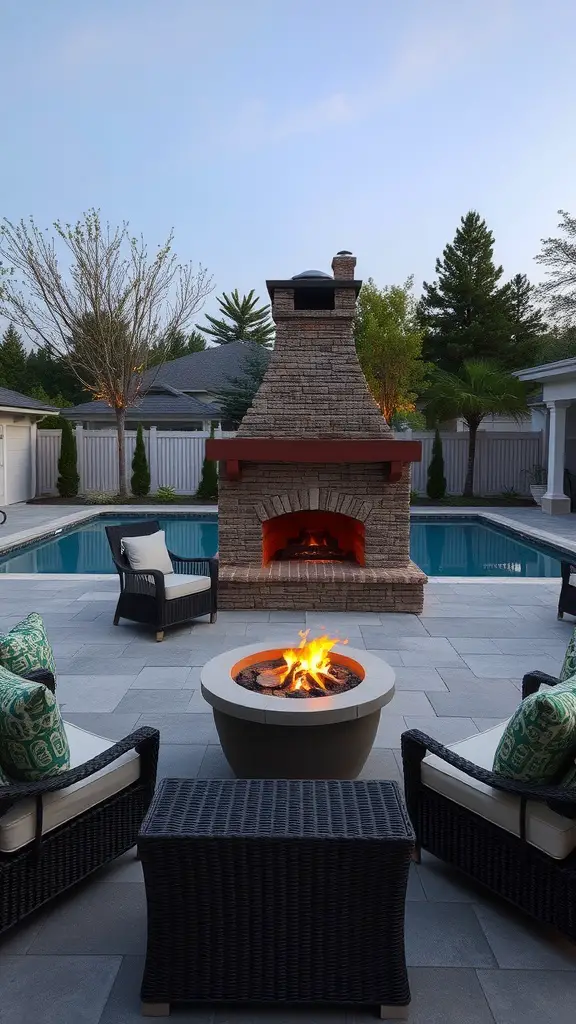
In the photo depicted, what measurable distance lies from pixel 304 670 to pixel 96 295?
15750 millimetres

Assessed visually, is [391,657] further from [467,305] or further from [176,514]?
[467,305]

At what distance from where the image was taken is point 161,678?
494cm

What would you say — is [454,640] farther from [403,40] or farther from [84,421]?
[84,421]

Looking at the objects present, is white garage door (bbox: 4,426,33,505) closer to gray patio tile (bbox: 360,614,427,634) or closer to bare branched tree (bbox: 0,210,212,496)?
bare branched tree (bbox: 0,210,212,496)

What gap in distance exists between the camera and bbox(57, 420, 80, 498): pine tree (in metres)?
17.7

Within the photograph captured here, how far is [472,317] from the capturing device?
28.5 metres

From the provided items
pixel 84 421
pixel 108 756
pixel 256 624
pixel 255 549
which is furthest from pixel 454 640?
pixel 84 421

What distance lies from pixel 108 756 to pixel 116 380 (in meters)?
16.0

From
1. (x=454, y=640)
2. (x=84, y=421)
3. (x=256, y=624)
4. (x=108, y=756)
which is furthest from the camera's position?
(x=84, y=421)

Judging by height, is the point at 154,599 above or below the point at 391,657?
above

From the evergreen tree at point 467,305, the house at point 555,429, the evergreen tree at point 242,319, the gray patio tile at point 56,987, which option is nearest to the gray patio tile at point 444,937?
the gray patio tile at point 56,987

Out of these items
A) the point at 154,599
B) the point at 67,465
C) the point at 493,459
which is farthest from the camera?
the point at 493,459

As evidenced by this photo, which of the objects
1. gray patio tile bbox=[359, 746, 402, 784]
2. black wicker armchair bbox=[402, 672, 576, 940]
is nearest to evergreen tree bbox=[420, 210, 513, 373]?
gray patio tile bbox=[359, 746, 402, 784]

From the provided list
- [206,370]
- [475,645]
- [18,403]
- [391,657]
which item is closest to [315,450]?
[391,657]
